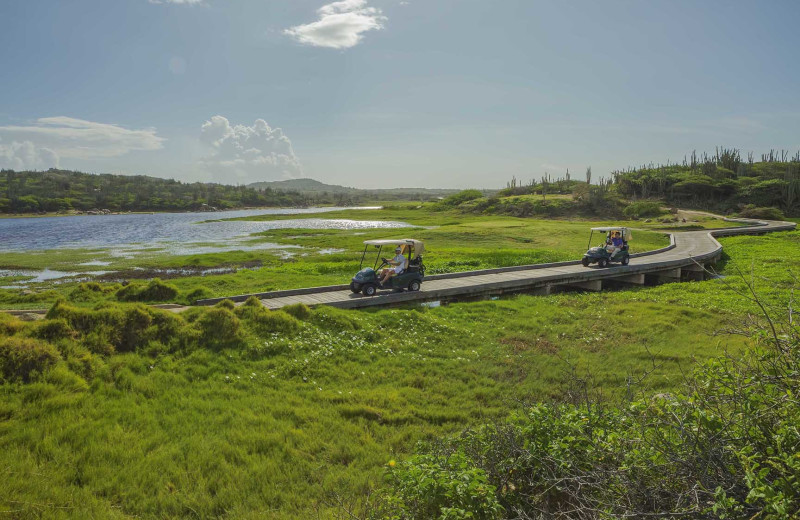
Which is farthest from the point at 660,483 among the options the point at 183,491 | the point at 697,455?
the point at 183,491

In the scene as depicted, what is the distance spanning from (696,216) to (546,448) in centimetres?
8527

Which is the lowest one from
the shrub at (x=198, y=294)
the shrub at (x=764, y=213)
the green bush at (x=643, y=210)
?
the shrub at (x=198, y=294)

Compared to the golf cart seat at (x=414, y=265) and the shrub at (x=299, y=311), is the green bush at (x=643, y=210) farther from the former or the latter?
the shrub at (x=299, y=311)

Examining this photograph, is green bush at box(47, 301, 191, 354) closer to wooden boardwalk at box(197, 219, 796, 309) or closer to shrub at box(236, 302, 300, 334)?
shrub at box(236, 302, 300, 334)

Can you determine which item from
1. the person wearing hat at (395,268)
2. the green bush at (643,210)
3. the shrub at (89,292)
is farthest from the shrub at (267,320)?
the green bush at (643,210)

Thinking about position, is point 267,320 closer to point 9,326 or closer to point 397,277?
point 9,326

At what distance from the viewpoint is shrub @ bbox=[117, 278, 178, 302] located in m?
21.7

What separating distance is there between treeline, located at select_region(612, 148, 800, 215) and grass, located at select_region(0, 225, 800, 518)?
3304 inches

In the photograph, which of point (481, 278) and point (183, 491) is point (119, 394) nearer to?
point (183, 491)

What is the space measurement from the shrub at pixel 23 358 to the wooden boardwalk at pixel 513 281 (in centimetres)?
784

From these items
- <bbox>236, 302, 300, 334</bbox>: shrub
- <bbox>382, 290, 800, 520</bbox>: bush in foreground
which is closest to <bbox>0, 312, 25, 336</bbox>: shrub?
<bbox>236, 302, 300, 334</bbox>: shrub

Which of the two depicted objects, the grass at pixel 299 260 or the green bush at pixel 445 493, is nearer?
the green bush at pixel 445 493

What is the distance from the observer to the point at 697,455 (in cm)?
381

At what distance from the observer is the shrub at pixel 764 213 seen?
72500 millimetres
